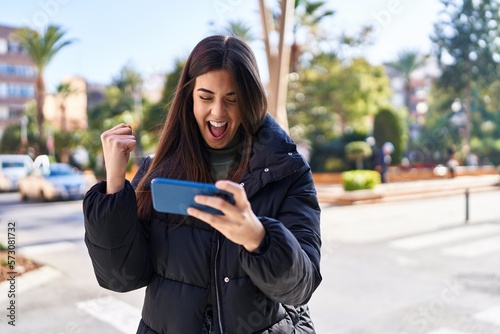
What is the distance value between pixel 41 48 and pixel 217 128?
2911 cm

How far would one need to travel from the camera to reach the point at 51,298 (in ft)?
18.4

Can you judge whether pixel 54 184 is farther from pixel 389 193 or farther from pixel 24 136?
pixel 24 136

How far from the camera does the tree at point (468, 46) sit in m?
33.0

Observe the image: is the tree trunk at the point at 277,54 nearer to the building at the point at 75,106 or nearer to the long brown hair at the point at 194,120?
the long brown hair at the point at 194,120

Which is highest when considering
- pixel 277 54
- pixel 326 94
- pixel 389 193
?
pixel 326 94

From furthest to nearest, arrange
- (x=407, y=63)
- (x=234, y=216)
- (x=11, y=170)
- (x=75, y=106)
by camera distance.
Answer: (x=75, y=106) → (x=407, y=63) → (x=11, y=170) → (x=234, y=216)

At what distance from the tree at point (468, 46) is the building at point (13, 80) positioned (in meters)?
41.6

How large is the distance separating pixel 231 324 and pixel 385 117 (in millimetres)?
24762

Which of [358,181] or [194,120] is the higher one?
[194,120]

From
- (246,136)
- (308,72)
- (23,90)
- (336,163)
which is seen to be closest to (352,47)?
(308,72)

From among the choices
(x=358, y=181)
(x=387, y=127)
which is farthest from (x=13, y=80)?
(x=358, y=181)

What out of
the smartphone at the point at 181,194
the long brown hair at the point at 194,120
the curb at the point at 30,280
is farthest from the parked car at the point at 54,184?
the smartphone at the point at 181,194

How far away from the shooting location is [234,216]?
1.01m

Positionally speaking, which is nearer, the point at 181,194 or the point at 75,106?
the point at 181,194
